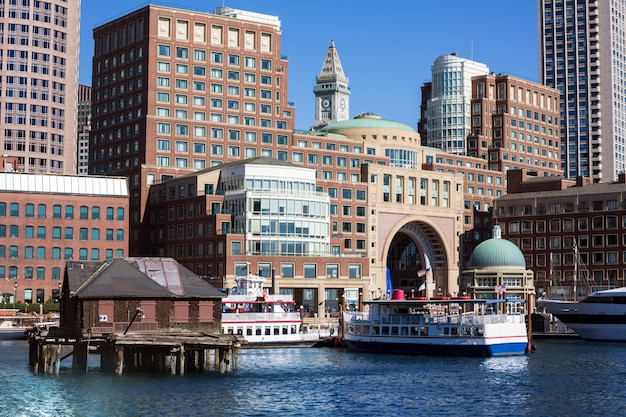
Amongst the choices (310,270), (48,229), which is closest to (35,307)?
(48,229)

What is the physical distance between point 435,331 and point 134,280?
135ft

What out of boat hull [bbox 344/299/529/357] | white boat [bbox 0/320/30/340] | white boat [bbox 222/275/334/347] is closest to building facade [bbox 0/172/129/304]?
white boat [bbox 0/320/30/340]

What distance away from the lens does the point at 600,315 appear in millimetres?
157625

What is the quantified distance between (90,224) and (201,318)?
8238cm

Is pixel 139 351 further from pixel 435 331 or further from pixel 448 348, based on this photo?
pixel 448 348

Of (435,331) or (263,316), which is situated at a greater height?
(263,316)

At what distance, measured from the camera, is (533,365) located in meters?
115

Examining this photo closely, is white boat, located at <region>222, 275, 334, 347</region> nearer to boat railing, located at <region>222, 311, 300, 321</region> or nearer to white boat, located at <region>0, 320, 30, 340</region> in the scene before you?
boat railing, located at <region>222, 311, 300, 321</region>

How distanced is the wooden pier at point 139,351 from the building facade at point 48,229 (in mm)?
73976

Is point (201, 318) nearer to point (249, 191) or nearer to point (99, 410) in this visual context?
point (99, 410)

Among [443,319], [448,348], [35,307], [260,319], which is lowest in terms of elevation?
[448,348]

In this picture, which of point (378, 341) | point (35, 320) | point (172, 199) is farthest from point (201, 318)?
point (172, 199)

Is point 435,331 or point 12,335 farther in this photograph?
point 12,335

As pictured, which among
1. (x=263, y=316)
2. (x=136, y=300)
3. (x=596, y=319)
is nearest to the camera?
(x=136, y=300)
